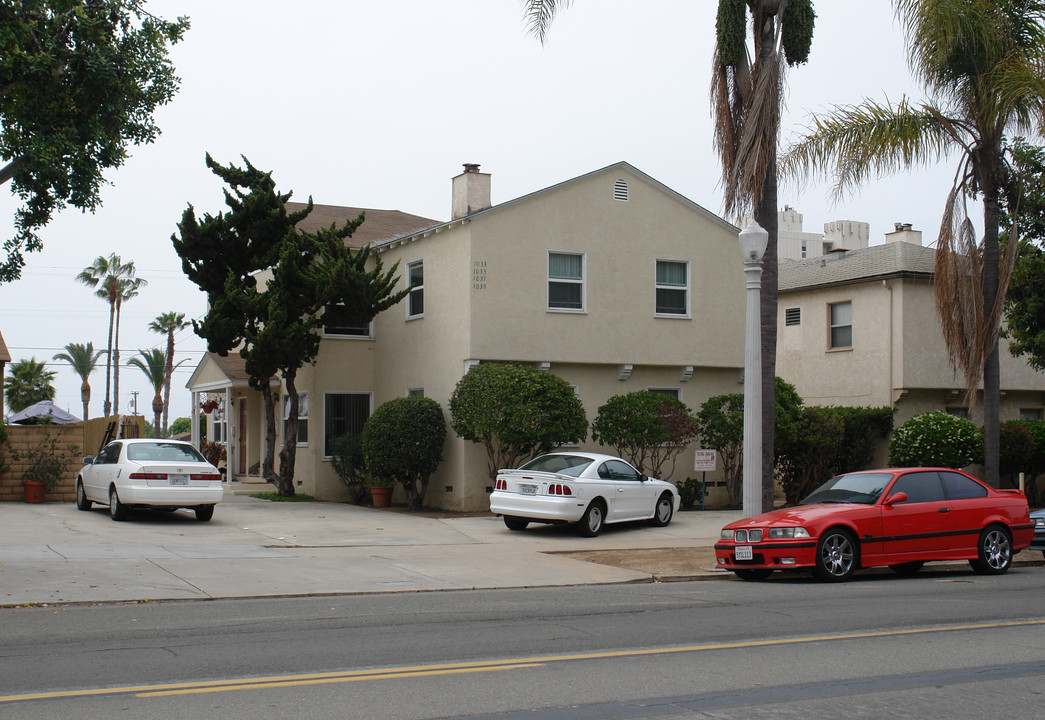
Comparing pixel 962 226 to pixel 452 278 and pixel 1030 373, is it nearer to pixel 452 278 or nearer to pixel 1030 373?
pixel 452 278

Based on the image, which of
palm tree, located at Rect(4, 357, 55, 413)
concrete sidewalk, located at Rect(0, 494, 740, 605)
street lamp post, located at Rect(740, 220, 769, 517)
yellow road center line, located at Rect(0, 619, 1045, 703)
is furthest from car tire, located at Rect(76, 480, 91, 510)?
palm tree, located at Rect(4, 357, 55, 413)

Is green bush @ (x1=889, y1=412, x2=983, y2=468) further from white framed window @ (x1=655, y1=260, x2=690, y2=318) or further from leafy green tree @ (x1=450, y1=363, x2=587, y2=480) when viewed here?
leafy green tree @ (x1=450, y1=363, x2=587, y2=480)

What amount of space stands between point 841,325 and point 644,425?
31.5 feet

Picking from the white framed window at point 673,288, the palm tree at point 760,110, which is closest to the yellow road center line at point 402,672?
the palm tree at point 760,110

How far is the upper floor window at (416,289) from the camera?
24.9 metres

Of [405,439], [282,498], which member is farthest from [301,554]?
[282,498]

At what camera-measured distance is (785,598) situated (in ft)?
38.4

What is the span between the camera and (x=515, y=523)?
19.0 meters

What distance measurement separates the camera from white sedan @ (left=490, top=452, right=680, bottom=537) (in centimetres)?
1777

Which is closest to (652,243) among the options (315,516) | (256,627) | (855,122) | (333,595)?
(855,122)

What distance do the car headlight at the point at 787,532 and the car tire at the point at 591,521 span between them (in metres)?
5.17

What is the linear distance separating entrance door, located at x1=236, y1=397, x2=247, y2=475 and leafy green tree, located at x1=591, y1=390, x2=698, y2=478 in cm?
1195

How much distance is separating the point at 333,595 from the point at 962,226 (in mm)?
12036

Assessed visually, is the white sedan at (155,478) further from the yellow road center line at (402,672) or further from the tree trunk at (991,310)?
the tree trunk at (991,310)
